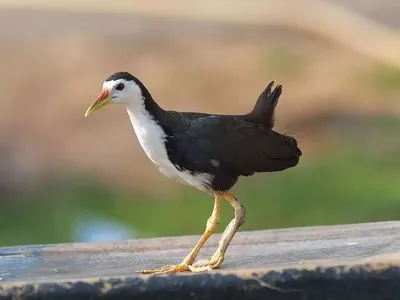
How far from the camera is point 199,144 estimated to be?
1.93 meters

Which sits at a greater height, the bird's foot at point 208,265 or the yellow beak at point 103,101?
the yellow beak at point 103,101

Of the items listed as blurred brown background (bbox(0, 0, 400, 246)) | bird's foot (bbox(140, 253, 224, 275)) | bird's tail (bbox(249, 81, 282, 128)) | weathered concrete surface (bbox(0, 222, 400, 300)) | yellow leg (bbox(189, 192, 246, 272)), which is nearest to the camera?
weathered concrete surface (bbox(0, 222, 400, 300))

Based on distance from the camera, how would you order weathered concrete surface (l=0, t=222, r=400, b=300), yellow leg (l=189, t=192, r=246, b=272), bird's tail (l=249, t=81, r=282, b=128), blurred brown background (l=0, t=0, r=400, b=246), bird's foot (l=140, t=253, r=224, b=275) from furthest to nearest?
blurred brown background (l=0, t=0, r=400, b=246) → bird's tail (l=249, t=81, r=282, b=128) → yellow leg (l=189, t=192, r=246, b=272) → bird's foot (l=140, t=253, r=224, b=275) → weathered concrete surface (l=0, t=222, r=400, b=300)

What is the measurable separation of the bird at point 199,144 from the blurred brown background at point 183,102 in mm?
683

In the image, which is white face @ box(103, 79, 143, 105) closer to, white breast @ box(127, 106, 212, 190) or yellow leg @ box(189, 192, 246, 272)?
white breast @ box(127, 106, 212, 190)

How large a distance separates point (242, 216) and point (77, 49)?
7156 mm

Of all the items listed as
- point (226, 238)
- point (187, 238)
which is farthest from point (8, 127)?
point (226, 238)

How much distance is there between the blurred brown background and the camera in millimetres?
5129

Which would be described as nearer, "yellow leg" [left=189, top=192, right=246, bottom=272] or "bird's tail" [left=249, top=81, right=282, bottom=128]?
"yellow leg" [left=189, top=192, right=246, bottom=272]

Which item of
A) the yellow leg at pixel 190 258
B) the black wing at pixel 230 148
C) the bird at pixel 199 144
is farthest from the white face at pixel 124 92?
the yellow leg at pixel 190 258

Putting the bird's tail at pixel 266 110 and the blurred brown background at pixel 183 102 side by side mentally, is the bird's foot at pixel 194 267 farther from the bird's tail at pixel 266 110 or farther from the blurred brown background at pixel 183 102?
the blurred brown background at pixel 183 102

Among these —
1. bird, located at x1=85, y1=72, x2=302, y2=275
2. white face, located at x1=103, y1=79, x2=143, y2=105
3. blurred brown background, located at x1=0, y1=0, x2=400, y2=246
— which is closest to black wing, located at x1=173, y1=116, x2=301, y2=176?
bird, located at x1=85, y1=72, x2=302, y2=275

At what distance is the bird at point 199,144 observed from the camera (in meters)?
1.93

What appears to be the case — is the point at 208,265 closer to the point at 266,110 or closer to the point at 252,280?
the point at 252,280
